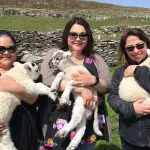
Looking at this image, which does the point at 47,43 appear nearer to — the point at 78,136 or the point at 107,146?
the point at 107,146

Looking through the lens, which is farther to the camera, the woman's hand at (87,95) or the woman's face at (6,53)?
the woman's hand at (87,95)

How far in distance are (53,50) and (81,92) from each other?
26.6 inches

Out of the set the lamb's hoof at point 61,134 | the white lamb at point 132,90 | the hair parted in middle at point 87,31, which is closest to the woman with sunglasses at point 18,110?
the lamb's hoof at point 61,134

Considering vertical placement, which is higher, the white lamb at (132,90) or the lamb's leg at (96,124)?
the white lamb at (132,90)

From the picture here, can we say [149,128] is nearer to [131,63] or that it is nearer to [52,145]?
[131,63]

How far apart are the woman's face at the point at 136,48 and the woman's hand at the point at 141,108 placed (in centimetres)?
58

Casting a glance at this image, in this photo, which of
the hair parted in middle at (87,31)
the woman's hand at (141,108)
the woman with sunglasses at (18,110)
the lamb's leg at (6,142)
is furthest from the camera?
the hair parted in middle at (87,31)

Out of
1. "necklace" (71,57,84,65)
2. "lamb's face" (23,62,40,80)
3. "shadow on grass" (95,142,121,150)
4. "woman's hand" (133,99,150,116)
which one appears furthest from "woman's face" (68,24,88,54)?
"shadow on grass" (95,142,121,150)

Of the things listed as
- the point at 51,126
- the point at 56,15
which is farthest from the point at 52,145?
the point at 56,15

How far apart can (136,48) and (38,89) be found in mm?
1350

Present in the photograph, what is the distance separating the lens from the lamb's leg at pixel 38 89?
534cm

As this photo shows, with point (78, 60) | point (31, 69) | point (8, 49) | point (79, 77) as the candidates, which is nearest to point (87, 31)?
point (78, 60)

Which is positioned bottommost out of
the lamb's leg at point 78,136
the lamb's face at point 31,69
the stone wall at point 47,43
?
the stone wall at point 47,43

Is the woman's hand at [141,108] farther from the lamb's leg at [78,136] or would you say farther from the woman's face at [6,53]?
the woman's face at [6,53]
